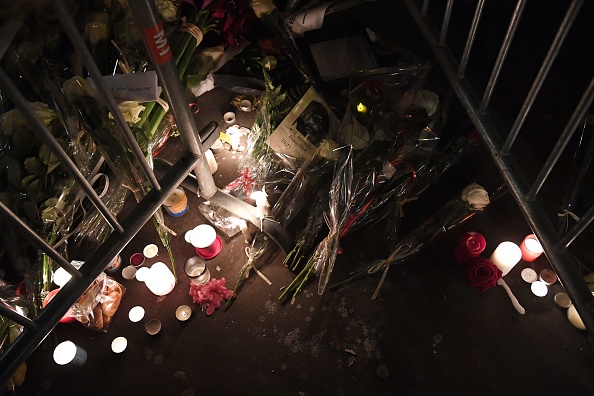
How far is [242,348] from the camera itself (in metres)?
1.93

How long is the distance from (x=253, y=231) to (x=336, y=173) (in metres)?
0.65

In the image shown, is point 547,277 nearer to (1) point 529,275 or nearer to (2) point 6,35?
(1) point 529,275

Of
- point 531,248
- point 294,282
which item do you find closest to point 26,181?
point 294,282

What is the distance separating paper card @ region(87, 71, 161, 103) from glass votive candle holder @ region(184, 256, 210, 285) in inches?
33.4

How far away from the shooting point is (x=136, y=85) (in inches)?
58.8

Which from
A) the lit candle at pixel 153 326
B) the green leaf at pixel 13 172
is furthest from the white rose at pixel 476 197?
the green leaf at pixel 13 172

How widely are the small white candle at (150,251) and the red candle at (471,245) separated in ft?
4.97

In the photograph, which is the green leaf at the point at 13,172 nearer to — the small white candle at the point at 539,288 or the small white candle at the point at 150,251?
the small white candle at the point at 150,251

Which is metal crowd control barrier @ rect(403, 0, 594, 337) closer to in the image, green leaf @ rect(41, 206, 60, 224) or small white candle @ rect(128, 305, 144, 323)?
green leaf @ rect(41, 206, 60, 224)

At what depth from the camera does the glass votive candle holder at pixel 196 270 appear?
2.04 m

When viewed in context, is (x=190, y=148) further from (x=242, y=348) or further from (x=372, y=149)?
(x=242, y=348)

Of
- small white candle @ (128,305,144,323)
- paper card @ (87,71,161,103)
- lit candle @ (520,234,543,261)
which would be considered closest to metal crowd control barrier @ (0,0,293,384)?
paper card @ (87,71,161,103)

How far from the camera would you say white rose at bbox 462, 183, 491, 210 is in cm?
176

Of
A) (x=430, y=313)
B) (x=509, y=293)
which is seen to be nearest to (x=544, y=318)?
(x=509, y=293)
